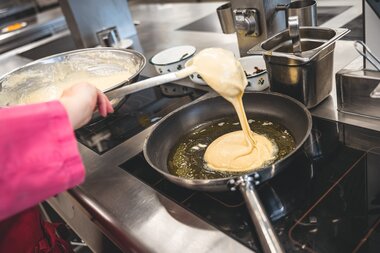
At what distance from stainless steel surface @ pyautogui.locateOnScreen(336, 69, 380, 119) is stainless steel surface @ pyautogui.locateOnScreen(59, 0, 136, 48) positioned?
1.67 meters

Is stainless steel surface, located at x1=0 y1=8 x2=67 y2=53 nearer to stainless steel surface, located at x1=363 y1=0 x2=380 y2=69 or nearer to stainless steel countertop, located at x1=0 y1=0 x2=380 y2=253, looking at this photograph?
stainless steel countertop, located at x1=0 y1=0 x2=380 y2=253

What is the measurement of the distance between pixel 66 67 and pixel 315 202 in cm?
127

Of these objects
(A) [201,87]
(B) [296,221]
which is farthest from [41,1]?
(B) [296,221]

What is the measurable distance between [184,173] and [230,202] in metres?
0.16

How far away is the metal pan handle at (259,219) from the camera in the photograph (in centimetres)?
58

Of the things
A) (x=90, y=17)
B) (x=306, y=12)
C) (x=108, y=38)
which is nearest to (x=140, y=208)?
(x=306, y=12)

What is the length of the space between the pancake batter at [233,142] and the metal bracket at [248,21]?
454 mm

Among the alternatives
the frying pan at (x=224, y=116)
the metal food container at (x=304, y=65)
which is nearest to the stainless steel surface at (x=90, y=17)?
the frying pan at (x=224, y=116)

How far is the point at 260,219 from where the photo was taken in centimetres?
61

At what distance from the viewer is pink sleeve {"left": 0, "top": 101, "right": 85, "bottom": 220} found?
0.54m

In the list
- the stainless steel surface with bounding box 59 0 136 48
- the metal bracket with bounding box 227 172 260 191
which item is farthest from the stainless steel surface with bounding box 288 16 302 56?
the stainless steel surface with bounding box 59 0 136 48

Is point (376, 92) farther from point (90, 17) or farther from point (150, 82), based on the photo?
point (90, 17)

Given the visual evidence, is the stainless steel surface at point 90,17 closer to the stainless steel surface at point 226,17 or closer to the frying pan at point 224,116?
the stainless steel surface at point 226,17

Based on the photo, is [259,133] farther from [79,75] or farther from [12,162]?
[79,75]
